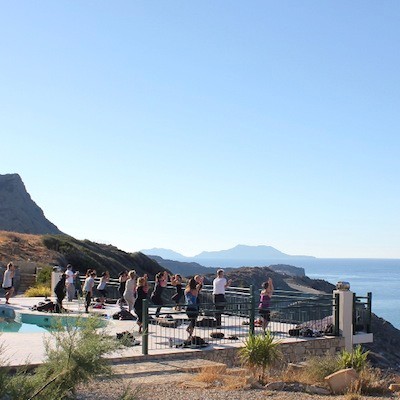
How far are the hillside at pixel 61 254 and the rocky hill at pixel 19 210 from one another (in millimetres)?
51759

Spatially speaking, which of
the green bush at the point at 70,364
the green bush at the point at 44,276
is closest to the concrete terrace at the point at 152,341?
the green bush at the point at 70,364

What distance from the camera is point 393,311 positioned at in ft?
359

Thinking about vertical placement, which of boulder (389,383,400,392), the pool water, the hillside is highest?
the hillside

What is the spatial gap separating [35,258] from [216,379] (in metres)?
31.2

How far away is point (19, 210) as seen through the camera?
11188 cm

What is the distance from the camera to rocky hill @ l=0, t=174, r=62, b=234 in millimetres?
106438

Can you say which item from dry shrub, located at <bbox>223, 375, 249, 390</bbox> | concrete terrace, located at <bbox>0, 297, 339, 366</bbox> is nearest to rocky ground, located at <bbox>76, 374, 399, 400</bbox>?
dry shrub, located at <bbox>223, 375, 249, 390</bbox>

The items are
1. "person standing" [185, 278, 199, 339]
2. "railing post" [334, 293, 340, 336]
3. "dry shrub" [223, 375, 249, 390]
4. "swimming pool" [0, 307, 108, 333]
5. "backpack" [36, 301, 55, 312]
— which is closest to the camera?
"dry shrub" [223, 375, 249, 390]

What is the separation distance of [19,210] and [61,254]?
70.3m

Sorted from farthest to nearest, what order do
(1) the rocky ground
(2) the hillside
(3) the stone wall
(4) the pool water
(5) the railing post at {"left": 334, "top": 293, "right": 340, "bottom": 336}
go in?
(2) the hillside → (4) the pool water → (5) the railing post at {"left": 334, "top": 293, "right": 340, "bottom": 336} → (3) the stone wall → (1) the rocky ground

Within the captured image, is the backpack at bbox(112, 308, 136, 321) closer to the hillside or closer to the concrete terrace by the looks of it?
the concrete terrace

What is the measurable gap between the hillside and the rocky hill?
170 ft

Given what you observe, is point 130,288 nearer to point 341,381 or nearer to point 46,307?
point 46,307

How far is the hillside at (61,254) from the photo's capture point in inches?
1626
